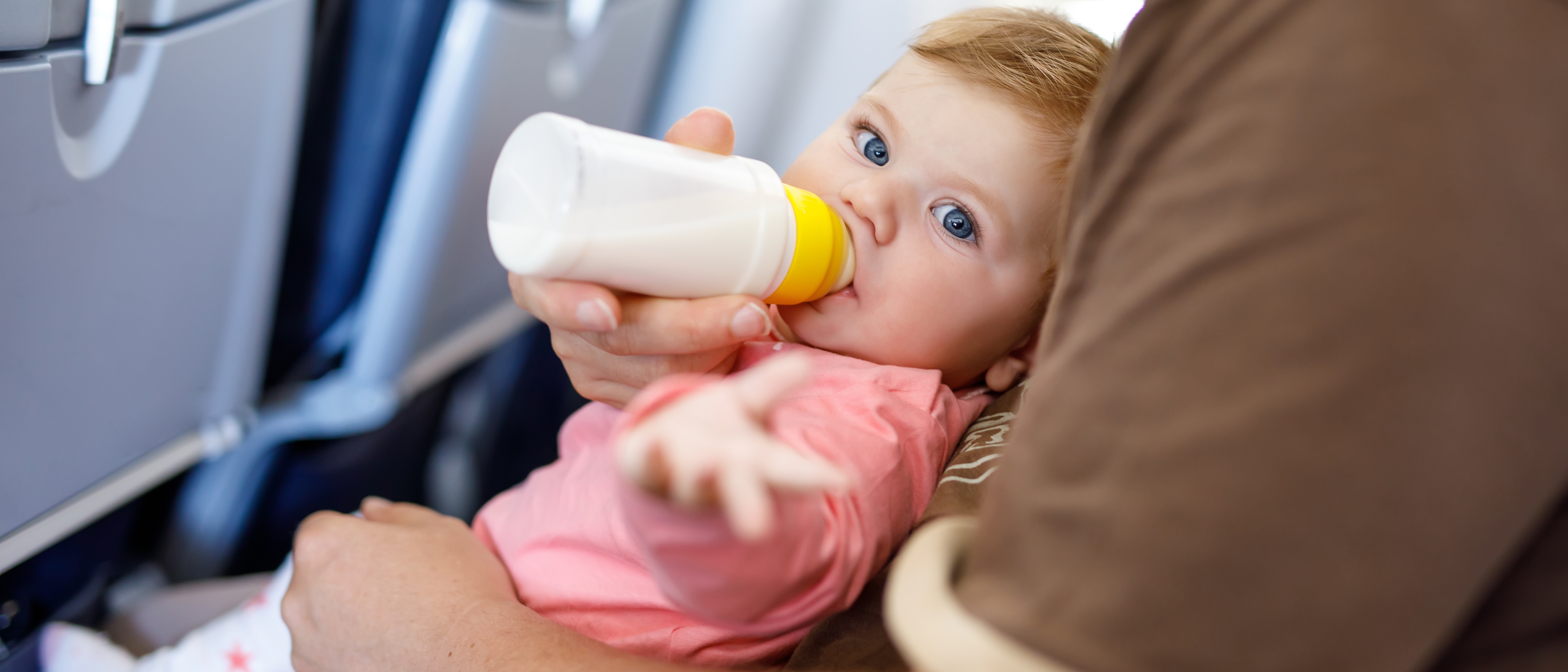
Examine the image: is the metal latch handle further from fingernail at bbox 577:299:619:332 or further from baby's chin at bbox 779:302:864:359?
baby's chin at bbox 779:302:864:359

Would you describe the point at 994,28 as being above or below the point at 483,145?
above

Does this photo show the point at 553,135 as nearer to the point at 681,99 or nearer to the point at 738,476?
the point at 738,476

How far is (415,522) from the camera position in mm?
1023

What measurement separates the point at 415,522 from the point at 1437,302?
94 centimetres

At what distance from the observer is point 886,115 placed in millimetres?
970

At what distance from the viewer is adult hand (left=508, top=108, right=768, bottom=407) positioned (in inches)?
27.0

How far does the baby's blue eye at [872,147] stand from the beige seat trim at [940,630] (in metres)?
0.54

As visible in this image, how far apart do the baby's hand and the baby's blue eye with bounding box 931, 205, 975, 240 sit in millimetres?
515

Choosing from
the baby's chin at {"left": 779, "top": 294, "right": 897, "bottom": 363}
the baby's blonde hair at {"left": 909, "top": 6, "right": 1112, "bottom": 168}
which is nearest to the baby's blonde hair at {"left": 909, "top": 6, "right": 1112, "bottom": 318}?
the baby's blonde hair at {"left": 909, "top": 6, "right": 1112, "bottom": 168}

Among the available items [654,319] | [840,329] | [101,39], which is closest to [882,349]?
[840,329]

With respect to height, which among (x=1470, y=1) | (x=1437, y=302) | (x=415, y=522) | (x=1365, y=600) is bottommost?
(x=415, y=522)

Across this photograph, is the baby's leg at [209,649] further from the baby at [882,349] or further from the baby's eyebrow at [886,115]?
the baby's eyebrow at [886,115]

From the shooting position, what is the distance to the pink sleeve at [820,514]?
487mm

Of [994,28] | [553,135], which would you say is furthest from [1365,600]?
[994,28]
